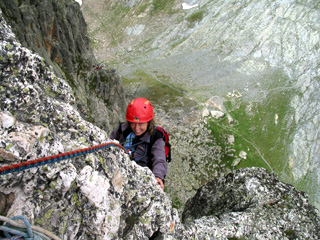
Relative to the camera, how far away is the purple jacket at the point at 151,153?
277 inches

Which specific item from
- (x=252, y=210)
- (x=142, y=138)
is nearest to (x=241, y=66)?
(x=252, y=210)

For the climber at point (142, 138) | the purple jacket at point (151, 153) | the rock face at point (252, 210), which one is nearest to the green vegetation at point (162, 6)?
the rock face at point (252, 210)

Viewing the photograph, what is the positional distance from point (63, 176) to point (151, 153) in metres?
3.57

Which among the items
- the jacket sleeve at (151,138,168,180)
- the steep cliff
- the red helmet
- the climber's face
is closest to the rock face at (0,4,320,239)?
the jacket sleeve at (151,138,168,180)

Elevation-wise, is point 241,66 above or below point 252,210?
below

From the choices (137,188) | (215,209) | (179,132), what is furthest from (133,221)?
(179,132)

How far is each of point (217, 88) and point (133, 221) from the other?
205 ft

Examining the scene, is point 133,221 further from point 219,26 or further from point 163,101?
point 219,26

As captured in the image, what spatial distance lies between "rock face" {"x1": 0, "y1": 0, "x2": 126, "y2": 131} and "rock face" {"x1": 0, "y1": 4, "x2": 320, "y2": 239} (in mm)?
16008

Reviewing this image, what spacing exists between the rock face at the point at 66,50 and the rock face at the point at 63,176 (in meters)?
16.0

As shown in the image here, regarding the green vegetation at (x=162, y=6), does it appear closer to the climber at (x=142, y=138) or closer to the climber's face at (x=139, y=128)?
the climber at (x=142, y=138)

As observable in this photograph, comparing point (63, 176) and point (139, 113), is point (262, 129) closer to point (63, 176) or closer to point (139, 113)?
point (139, 113)

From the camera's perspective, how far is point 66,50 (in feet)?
99.1

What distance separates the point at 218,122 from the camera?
5266 centimetres
